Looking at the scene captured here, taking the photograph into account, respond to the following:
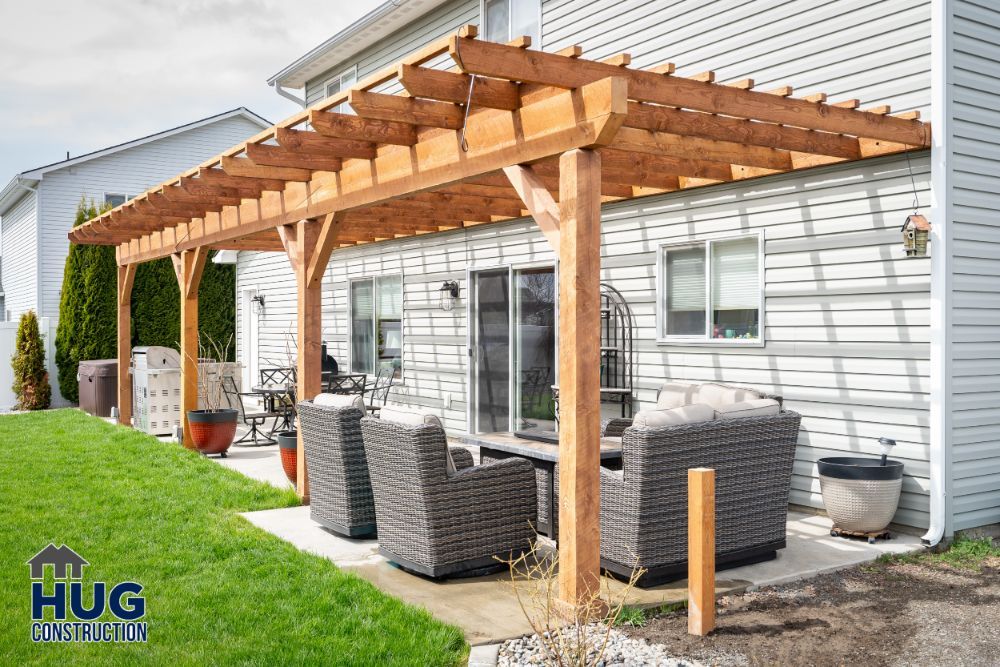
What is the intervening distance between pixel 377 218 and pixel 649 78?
204 inches

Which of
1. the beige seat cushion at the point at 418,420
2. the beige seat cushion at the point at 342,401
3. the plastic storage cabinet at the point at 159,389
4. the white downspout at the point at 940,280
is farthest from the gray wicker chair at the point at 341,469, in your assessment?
the plastic storage cabinet at the point at 159,389

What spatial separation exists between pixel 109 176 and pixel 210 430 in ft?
40.6

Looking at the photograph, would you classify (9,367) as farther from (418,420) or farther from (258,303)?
(418,420)

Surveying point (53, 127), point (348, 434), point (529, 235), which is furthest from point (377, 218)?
point (53, 127)

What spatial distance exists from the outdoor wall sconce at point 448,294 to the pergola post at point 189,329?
2744 millimetres

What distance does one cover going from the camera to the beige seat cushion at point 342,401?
17.6ft

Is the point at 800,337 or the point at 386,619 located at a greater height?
the point at 800,337

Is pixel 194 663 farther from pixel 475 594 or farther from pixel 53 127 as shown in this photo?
pixel 53 127

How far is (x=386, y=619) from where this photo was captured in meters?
3.87

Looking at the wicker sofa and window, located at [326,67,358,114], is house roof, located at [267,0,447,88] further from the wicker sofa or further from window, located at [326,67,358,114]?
the wicker sofa

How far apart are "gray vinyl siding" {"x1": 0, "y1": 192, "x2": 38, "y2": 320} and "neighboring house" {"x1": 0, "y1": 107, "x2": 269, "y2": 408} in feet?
Result: 0.07

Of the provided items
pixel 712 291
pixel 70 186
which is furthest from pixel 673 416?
pixel 70 186

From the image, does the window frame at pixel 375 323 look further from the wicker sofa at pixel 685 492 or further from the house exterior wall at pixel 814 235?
the wicker sofa at pixel 685 492

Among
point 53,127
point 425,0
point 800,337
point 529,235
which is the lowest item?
point 800,337
